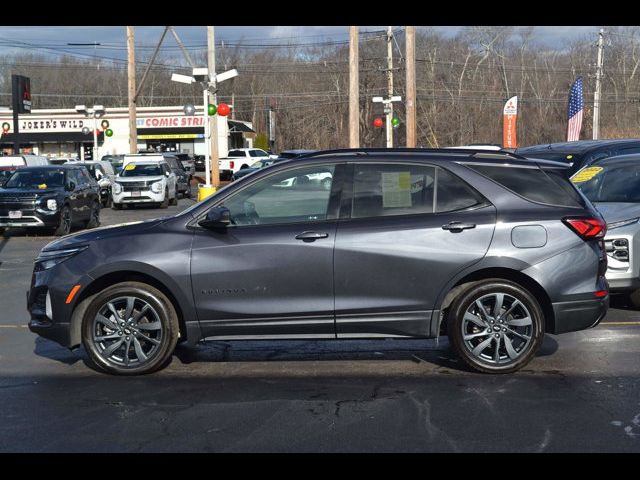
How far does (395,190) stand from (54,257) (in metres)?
2.96

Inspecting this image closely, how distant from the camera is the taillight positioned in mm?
7105

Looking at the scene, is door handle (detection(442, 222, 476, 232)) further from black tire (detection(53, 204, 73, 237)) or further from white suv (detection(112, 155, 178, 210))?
white suv (detection(112, 155, 178, 210))

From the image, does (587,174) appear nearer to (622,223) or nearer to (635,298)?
(622,223)

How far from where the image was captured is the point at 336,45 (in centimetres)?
7025

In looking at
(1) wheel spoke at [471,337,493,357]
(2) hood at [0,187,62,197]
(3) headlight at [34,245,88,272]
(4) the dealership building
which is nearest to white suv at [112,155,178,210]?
(2) hood at [0,187,62,197]

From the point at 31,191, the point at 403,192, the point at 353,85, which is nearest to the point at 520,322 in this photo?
the point at 403,192

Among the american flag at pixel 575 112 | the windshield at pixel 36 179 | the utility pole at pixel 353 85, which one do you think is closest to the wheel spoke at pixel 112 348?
the windshield at pixel 36 179

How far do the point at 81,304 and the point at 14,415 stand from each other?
1357 millimetres

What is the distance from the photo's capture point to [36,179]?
2136 centimetres

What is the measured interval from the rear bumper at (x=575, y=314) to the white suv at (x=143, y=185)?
2410 centimetres

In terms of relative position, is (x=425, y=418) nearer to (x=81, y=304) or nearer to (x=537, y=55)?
(x=81, y=304)

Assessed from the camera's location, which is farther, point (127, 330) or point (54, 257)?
point (54, 257)

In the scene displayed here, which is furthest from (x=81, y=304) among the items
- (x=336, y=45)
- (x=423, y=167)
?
(x=336, y=45)

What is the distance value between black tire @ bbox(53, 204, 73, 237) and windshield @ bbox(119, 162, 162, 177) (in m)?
9.77
